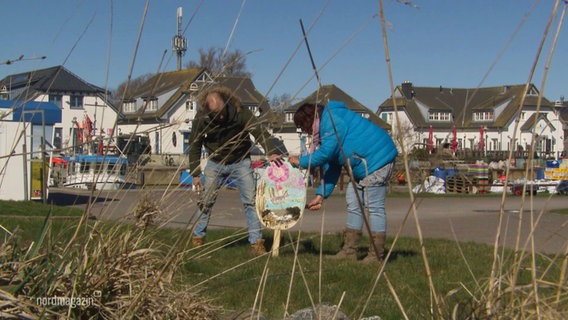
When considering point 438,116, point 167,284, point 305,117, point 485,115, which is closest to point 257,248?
point 305,117

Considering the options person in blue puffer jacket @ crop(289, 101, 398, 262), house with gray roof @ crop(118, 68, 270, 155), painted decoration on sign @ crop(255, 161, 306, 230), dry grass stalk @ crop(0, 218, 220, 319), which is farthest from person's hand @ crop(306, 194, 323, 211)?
dry grass stalk @ crop(0, 218, 220, 319)

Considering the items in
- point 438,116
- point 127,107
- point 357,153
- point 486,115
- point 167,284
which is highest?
point 438,116

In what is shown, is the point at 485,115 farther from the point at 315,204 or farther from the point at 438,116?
the point at 438,116

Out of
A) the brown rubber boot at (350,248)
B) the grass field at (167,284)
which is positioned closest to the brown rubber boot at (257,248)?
the brown rubber boot at (350,248)

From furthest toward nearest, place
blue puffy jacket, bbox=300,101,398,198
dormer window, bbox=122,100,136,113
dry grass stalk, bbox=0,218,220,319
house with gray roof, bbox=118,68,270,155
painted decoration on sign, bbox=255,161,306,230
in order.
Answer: painted decoration on sign, bbox=255,161,306,230, blue puffy jacket, bbox=300,101,398,198, dormer window, bbox=122,100,136,113, house with gray roof, bbox=118,68,270,155, dry grass stalk, bbox=0,218,220,319

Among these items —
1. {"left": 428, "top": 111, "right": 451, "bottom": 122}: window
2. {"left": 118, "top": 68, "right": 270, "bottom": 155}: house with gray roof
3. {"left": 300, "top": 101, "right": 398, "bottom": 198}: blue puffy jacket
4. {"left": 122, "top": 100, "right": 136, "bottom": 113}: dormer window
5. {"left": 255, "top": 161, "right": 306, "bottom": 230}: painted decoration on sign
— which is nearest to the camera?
{"left": 118, "top": 68, "right": 270, "bottom": 155}: house with gray roof

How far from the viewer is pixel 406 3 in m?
1.90

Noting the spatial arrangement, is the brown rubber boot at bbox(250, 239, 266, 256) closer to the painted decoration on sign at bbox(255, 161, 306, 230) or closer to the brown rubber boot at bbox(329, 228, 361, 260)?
the painted decoration on sign at bbox(255, 161, 306, 230)

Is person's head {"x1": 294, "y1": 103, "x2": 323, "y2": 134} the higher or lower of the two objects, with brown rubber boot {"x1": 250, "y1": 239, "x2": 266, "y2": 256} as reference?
higher

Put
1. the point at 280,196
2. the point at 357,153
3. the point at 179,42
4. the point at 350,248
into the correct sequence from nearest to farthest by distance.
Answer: the point at 179,42 → the point at 357,153 → the point at 350,248 → the point at 280,196

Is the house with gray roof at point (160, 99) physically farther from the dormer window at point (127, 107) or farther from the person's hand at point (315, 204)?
the person's hand at point (315, 204)

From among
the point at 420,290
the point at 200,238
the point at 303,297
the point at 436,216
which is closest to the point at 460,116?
the point at 303,297

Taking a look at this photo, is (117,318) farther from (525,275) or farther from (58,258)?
(525,275)

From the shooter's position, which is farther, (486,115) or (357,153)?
(486,115)
